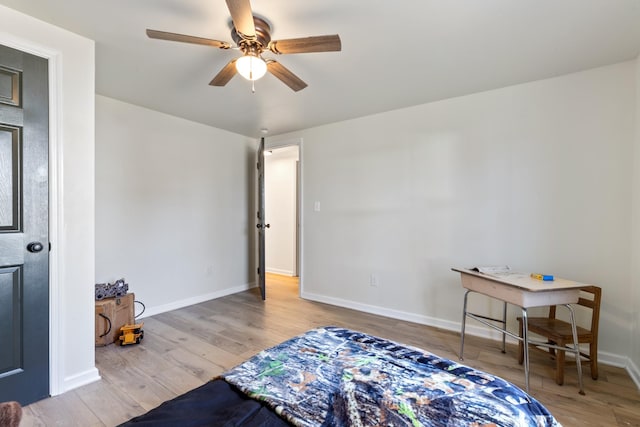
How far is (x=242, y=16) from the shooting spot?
4.67 feet

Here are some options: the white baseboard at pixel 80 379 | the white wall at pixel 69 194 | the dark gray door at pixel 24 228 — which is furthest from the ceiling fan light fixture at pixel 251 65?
the white baseboard at pixel 80 379

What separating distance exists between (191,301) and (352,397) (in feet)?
10.8

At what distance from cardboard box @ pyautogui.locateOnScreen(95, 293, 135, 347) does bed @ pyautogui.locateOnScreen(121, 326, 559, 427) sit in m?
2.12

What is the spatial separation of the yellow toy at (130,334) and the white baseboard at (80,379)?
19.3 inches

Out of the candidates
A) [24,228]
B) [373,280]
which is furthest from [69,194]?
[373,280]

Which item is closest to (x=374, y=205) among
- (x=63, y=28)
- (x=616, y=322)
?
(x=616, y=322)

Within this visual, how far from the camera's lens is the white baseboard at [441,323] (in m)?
2.22

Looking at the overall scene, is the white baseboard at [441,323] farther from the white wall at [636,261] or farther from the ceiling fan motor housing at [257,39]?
the ceiling fan motor housing at [257,39]

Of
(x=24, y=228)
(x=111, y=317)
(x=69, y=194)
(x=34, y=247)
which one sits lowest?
(x=111, y=317)

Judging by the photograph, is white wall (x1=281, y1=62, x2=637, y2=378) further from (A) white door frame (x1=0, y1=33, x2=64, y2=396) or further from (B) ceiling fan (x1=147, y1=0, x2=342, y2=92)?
(A) white door frame (x1=0, y1=33, x2=64, y2=396)

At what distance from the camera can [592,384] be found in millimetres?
2033

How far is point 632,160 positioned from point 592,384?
1.67 metres

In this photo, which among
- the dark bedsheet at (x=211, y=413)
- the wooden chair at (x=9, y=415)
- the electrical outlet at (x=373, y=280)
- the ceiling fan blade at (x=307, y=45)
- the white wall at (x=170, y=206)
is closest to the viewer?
the wooden chair at (x=9, y=415)

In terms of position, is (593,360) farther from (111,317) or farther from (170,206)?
(170,206)
